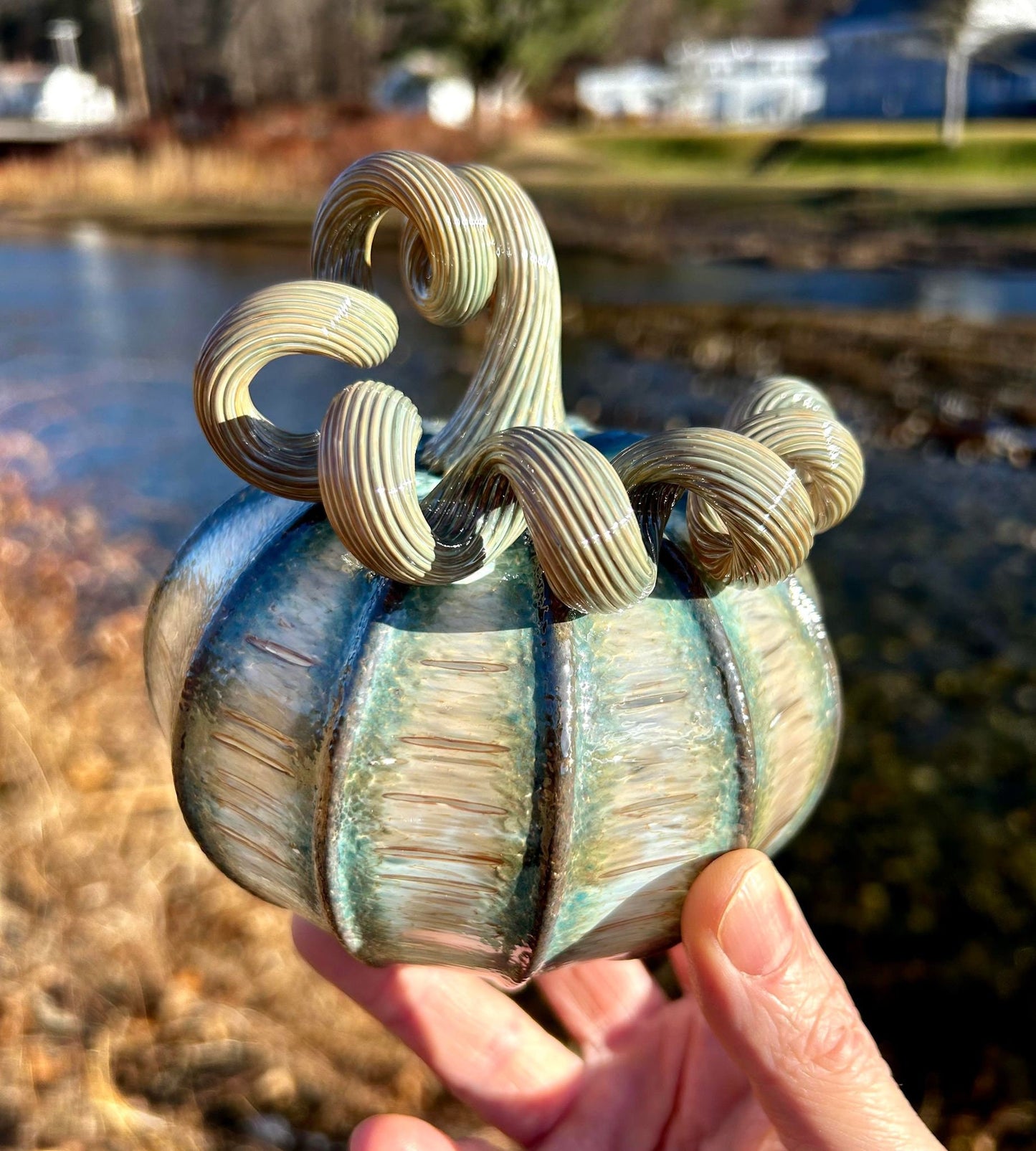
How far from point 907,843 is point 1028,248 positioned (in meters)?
10.5

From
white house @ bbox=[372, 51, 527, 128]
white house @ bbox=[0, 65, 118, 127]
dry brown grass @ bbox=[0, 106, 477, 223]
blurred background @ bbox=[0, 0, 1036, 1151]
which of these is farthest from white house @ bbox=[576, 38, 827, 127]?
dry brown grass @ bbox=[0, 106, 477, 223]

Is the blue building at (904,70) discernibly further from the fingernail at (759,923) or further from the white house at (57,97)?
the white house at (57,97)

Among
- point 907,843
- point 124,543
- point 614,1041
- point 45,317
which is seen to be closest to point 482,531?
point 614,1041

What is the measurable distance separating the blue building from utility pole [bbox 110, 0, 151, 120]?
15214 mm

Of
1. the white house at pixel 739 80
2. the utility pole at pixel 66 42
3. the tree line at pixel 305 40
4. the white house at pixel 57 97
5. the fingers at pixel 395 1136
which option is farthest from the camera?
the white house at pixel 739 80

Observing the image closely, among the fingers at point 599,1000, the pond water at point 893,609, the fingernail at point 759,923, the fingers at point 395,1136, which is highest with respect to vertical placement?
the fingernail at point 759,923

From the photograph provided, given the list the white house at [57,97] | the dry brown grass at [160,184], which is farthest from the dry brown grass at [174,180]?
the white house at [57,97]

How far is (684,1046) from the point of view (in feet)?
7.54

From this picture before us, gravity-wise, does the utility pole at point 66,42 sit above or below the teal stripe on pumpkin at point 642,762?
above

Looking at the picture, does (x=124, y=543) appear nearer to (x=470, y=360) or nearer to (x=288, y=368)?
(x=288, y=368)

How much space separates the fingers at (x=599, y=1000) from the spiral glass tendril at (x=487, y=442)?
153 cm

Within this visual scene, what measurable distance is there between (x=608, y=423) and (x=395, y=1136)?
6.04 meters

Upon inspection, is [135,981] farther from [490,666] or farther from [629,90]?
[629,90]

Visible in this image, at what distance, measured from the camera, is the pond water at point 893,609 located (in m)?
3.60
